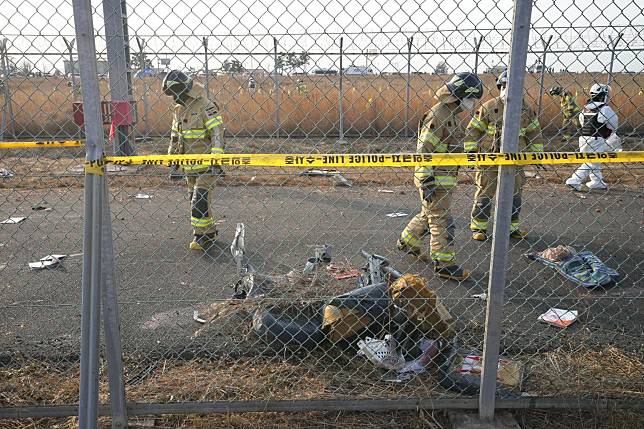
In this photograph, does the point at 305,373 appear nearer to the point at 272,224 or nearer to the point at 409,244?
the point at 409,244

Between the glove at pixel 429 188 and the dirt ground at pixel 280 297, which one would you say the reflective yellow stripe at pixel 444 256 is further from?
the glove at pixel 429 188

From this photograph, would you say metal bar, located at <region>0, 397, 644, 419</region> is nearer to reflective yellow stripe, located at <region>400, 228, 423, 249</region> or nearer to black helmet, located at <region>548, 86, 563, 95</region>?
reflective yellow stripe, located at <region>400, 228, 423, 249</region>

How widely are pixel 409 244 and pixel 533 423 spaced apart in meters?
2.99

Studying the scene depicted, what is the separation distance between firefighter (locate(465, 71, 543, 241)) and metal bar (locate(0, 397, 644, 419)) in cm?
337

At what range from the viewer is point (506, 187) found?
2.45m

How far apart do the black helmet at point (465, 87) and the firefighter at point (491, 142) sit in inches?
35.4

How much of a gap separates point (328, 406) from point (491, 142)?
15.9 feet

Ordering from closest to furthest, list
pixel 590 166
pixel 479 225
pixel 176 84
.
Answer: pixel 176 84 < pixel 479 225 < pixel 590 166

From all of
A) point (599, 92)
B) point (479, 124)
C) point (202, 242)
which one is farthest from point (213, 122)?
point (599, 92)

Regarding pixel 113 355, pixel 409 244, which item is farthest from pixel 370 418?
pixel 409 244

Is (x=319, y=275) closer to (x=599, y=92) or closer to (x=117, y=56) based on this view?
(x=117, y=56)

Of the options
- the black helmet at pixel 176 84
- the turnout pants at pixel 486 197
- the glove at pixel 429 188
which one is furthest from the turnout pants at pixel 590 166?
the black helmet at pixel 176 84

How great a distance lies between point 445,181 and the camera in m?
5.18

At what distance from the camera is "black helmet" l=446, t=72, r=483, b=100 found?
16.3 ft
